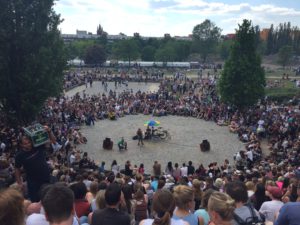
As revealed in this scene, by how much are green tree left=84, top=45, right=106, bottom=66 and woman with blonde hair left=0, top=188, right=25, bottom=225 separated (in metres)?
91.1

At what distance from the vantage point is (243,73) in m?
33.6

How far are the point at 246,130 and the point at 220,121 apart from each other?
→ 14.6ft

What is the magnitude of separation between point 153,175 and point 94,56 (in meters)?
78.9

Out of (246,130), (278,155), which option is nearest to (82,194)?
(278,155)

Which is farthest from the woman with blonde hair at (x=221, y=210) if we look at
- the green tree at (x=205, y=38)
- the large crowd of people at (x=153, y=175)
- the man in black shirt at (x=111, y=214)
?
the green tree at (x=205, y=38)

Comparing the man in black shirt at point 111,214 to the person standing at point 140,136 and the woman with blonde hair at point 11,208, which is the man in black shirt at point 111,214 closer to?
the woman with blonde hair at point 11,208

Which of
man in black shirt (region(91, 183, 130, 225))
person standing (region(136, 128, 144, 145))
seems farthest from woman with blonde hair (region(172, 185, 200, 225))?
person standing (region(136, 128, 144, 145))

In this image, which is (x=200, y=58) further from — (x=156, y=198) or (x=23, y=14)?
(x=156, y=198)

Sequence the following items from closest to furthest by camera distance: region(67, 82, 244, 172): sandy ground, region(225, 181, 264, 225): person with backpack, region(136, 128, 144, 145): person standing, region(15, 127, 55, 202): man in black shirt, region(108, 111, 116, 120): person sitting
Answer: region(225, 181, 264, 225): person with backpack, region(15, 127, 55, 202): man in black shirt, region(67, 82, 244, 172): sandy ground, region(136, 128, 144, 145): person standing, region(108, 111, 116, 120): person sitting

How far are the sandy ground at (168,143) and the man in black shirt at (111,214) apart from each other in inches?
618

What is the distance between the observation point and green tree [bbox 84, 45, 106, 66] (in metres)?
92.0

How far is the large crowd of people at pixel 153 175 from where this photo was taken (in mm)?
4707

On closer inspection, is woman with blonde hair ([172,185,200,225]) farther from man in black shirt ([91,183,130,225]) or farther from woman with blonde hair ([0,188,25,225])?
woman with blonde hair ([0,188,25,225])

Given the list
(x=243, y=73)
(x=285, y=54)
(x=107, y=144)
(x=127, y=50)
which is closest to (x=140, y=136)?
(x=107, y=144)
